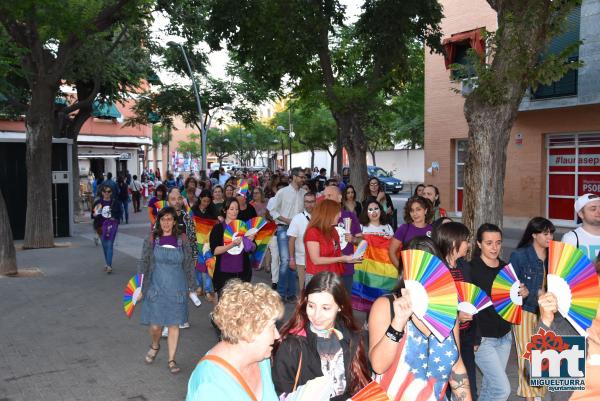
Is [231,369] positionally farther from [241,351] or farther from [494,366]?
[494,366]

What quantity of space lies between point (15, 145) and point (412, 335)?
53.5 feet

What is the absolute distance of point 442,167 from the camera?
22359 mm

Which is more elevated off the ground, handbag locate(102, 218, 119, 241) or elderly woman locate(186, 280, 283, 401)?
elderly woman locate(186, 280, 283, 401)

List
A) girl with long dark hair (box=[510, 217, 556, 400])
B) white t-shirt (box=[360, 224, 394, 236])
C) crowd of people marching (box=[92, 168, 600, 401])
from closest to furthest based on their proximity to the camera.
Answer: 1. crowd of people marching (box=[92, 168, 600, 401])
2. girl with long dark hair (box=[510, 217, 556, 400])
3. white t-shirt (box=[360, 224, 394, 236])

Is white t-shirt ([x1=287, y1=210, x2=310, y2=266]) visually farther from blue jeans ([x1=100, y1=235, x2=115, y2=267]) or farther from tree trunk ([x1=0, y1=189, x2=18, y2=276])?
tree trunk ([x1=0, y1=189, x2=18, y2=276])

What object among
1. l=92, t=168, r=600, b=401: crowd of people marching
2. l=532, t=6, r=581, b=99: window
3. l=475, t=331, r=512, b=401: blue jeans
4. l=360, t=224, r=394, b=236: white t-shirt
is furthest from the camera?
l=532, t=6, r=581, b=99: window

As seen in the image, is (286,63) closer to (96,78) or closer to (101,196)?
(101,196)

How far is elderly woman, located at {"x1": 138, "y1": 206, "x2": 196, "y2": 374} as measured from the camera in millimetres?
6125

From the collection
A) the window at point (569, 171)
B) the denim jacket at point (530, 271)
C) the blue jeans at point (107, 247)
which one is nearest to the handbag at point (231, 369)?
the denim jacket at point (530, 271)

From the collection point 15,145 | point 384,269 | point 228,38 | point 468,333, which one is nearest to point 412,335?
point 468,333

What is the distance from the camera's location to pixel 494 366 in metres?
4.41

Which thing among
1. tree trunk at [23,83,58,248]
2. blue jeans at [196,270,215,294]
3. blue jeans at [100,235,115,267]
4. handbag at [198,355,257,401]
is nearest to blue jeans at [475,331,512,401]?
handbag at [198,355,257,401]

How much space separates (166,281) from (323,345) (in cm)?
346

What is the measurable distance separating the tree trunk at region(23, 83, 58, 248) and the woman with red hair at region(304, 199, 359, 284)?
10511 mm
